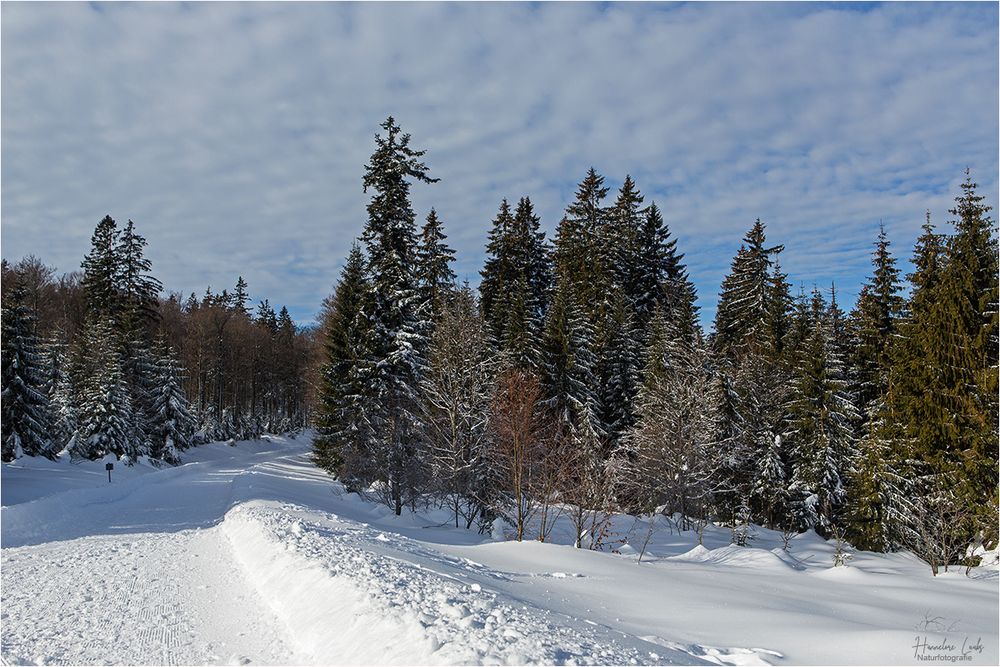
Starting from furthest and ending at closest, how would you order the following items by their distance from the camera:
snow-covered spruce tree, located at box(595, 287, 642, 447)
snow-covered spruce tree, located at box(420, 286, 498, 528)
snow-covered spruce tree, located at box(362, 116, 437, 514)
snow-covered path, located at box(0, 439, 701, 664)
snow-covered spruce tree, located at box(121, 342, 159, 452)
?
1. snow-covered spruce tree, located at box(121, 342, 159, 452)
2. snow-covered spruce tree, located at box(595, 287, 642, 447)
3. snow-covered spruce tree, located at box(362, 116, 437, 514)
4. snow-covered spruce tree, located at box(420, 286, 498, 528)
5. snow-covered path, located at box(0, 439, 701, 664)

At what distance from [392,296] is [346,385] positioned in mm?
7007

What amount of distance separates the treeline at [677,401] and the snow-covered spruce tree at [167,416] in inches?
568

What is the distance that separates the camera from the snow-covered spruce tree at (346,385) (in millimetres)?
25844

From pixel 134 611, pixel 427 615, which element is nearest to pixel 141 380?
pixel 134 611

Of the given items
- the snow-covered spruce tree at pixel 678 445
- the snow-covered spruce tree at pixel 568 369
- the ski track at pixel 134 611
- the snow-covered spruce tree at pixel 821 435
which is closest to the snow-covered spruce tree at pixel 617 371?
the snow-covered spruce tree at pixel 568 369

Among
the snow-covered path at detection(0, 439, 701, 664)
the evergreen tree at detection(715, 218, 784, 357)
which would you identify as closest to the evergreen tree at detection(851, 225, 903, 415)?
the evergreen tree at detection(715, 218, 784, 357)

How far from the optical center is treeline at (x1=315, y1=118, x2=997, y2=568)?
22109mm

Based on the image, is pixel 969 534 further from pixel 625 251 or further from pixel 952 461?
pixel 625 251

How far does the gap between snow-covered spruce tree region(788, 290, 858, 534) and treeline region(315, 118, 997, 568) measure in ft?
0.35

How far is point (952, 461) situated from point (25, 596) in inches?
1172

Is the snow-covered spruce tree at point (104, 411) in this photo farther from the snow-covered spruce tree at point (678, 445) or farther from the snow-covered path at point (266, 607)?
the snow-covered spruce tree at point (678, 445)

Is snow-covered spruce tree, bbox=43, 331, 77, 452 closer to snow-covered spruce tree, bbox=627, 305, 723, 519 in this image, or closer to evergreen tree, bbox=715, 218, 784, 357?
snow-covered spruce tree, bbox=627, 305, 723, 519

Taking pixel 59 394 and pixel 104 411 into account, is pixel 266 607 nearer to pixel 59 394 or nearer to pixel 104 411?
pixel 104 411

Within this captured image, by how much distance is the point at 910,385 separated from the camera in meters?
26.6
